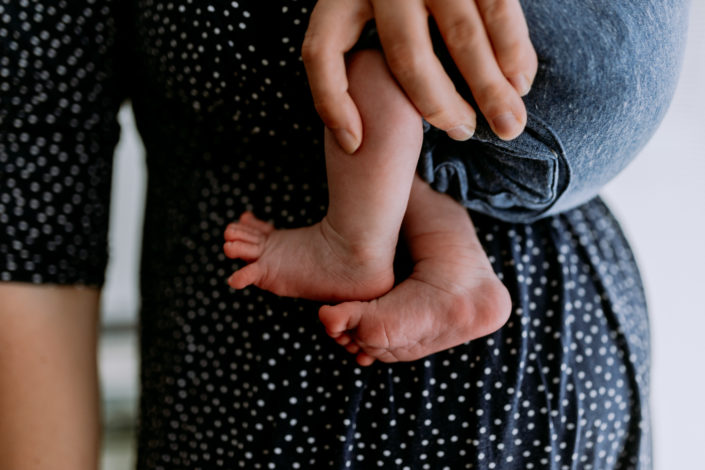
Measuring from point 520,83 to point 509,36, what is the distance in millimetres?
34

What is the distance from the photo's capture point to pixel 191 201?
0.61 m

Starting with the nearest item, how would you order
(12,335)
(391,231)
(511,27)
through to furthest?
(511,27) < (391,231) < (12,335)

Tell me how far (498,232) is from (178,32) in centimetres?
35

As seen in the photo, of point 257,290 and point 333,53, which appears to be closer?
point 333,53

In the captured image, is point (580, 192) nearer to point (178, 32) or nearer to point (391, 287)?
point (391, 287)

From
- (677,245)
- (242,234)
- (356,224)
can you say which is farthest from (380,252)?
(677,245)

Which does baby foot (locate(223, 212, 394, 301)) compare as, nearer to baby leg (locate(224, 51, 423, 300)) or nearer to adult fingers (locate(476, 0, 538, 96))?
baby leg (locate(224, 51, 423, 300))

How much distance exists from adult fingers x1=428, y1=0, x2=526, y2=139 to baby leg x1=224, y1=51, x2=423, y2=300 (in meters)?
0.06

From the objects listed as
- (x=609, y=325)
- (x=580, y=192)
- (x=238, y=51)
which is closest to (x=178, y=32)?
(x=238, y=51)

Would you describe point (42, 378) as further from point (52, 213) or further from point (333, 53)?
point (333, 53)

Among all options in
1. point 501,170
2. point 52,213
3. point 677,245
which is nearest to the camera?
point 501,170

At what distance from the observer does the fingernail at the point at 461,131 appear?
43 cm

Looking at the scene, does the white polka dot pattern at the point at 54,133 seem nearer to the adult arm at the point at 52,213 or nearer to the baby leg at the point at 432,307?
the adult arm at the point at 52,213

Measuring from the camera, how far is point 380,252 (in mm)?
499
